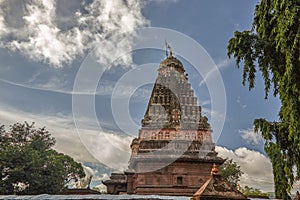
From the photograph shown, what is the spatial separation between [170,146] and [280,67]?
14661 mm

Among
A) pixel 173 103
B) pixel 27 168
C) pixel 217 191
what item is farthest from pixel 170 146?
pixel 217 191

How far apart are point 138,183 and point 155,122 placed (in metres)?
5.73

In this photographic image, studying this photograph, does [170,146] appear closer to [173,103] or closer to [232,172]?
[173,103]

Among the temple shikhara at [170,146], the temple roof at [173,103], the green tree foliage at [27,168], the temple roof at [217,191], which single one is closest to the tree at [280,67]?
the temple roof at [217,191]

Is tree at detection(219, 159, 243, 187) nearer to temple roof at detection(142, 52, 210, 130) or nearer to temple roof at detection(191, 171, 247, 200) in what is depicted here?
temple roof at detection(142, 52, 210, 130)

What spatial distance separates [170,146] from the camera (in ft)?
→ 81.6

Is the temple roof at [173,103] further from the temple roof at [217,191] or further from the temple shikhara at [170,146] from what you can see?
the temple roof at [217,191]

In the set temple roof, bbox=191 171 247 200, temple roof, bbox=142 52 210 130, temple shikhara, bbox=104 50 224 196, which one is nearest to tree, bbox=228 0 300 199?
temple roof, bbox=191 171 247 200

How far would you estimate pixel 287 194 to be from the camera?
11.0 metres

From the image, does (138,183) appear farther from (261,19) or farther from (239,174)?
(239,174)

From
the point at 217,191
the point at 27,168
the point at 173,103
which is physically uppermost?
the point at 173,103

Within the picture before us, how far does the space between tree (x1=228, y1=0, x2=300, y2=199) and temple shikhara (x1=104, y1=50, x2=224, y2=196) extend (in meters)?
12.8

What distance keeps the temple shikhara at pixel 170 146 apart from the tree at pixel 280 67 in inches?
506

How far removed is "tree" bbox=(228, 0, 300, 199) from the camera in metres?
10.3
